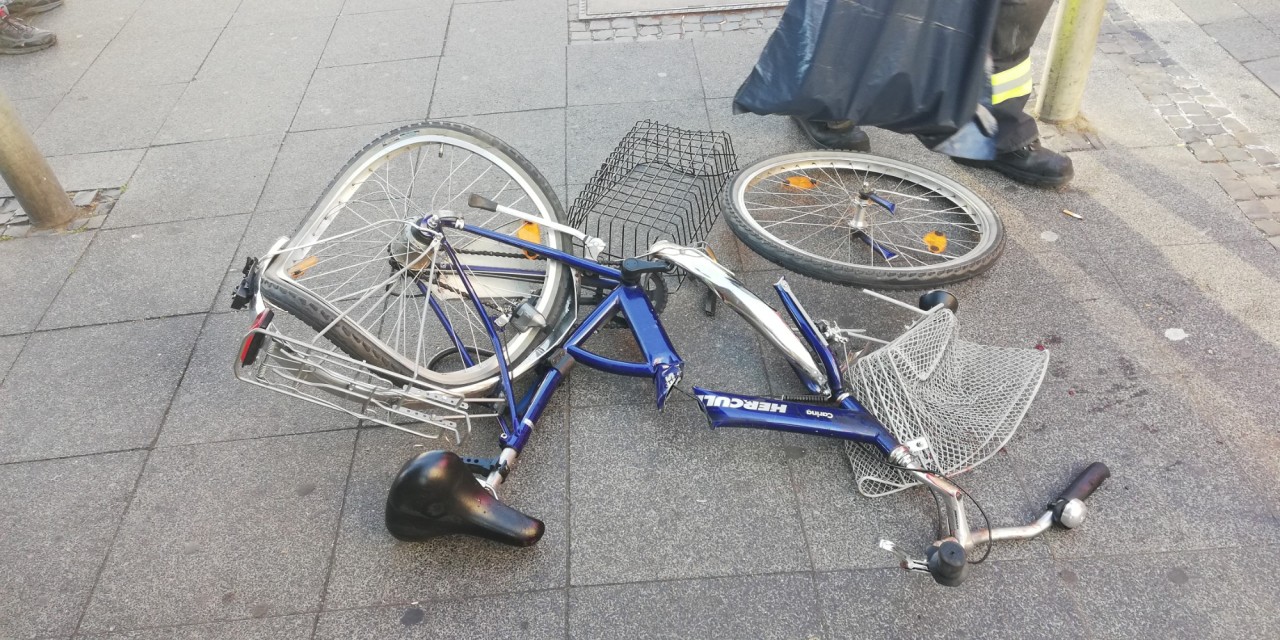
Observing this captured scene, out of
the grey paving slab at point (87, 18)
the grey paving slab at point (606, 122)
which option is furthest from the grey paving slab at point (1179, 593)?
the grey paving slab at point (87, 18)

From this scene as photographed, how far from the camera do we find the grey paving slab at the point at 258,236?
3.92m

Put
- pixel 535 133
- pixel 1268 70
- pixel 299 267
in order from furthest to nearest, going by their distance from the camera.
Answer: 1. pixel 1268 70
2. pixel 535 133
3. pixel 299 267

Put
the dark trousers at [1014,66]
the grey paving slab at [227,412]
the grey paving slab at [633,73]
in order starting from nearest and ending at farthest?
the grey paving slab at [227,412] < the dark trousers at [1014,66] < the grey paving slab at [633,73]

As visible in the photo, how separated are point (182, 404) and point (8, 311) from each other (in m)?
1.30

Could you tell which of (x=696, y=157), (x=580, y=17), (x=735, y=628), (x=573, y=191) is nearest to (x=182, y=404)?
(x=573, y=191)

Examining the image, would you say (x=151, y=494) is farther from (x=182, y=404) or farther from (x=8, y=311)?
(x=8, y=311)

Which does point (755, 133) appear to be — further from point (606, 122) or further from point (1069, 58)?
point (1069, 58)

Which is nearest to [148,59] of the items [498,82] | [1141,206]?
[498,82]

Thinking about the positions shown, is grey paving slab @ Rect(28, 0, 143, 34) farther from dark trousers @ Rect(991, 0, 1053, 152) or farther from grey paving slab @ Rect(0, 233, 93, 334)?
dark trousers @ Rect(991, 0, 1053, 152)

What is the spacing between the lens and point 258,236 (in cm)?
420

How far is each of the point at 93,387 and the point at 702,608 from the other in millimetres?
2707

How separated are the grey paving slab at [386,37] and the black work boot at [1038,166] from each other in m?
3.74

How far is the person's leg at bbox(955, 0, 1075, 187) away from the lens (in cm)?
359

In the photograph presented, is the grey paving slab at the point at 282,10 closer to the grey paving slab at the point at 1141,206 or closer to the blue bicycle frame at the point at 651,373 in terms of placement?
the blue bicycle frame at the point at 651,373
